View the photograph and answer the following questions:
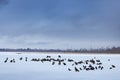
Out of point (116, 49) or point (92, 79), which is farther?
point (116, 49)

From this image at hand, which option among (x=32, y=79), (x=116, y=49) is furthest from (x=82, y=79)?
(x=116, y=49)

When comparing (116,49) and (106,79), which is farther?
(116,49)

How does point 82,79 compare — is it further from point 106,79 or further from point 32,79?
point 32,79

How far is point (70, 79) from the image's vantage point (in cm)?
1336

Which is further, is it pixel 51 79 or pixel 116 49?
pixel 116 49

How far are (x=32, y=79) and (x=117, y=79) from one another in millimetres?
4330

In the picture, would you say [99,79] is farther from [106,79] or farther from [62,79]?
[62,79]

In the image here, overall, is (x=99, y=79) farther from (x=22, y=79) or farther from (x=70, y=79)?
(x=22, y=79)

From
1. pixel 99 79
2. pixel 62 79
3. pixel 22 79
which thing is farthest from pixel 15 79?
pixel 99 79

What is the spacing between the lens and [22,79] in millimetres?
13008

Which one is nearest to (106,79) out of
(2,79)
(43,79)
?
(43,79)

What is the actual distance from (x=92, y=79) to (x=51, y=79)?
82.0 inches

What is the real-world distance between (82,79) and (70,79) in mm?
618

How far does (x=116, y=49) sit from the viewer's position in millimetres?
132250
